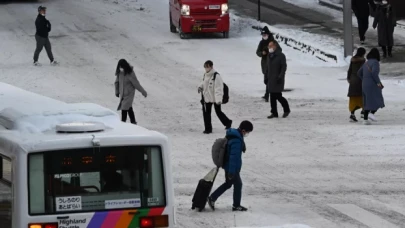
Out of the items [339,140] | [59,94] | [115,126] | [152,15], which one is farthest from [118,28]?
[115,126]

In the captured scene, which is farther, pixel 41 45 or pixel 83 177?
pixel 41 45

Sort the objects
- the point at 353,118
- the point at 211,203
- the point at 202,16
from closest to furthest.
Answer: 1. the point at 211,203
2. the point at 353,118
3. the point at 202,16

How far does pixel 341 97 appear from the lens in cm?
2605

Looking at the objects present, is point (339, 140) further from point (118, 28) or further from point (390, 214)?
point (118, 28)

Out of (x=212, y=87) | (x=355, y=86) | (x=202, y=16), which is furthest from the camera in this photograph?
(x=202, y=16)

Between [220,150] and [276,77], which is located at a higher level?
[220,150]

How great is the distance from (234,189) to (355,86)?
7695mm

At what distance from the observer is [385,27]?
30.4 m

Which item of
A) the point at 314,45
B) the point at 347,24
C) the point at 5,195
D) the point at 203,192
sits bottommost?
the point at 314,45

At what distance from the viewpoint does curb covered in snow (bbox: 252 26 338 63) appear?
31.3 meters

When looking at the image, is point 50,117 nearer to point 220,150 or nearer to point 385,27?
point 220,150

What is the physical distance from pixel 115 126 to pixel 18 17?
27526mm

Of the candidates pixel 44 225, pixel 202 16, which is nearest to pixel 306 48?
pixel 202 16

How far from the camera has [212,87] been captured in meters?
21.8
